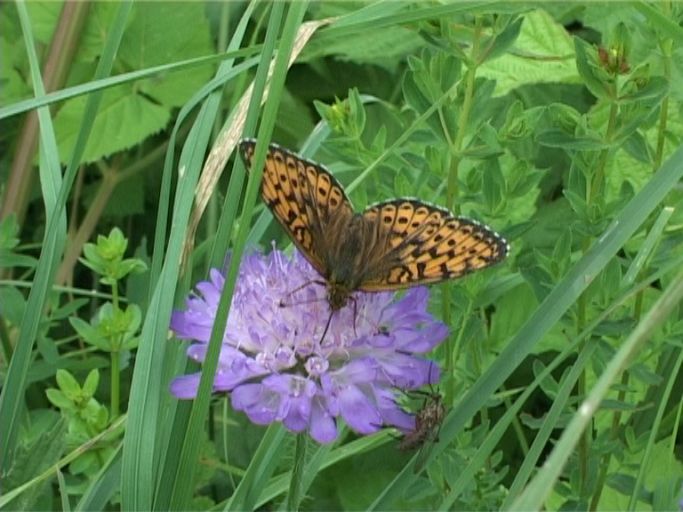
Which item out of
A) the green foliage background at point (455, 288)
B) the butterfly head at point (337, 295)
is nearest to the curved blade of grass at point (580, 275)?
the green foliage background at point (455, 288)

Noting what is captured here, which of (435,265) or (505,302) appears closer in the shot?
(435,265)

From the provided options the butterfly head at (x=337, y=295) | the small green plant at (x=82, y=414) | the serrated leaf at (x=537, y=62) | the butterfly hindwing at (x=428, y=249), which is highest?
the serrated leaf at (x=537, y=62)

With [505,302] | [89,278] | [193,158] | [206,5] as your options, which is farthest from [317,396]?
[206,5]

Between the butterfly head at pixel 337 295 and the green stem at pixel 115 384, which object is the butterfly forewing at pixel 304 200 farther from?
the green stem at pixel 115 384

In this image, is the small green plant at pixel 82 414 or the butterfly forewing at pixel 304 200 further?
the small green plant at pixel 82 414

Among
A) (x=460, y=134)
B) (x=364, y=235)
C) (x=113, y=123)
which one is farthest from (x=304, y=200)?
(x=113, y=123)

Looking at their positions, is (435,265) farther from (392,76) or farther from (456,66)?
(392,76)

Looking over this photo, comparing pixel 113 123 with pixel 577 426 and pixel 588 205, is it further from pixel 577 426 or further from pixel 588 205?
pixel 577 426
